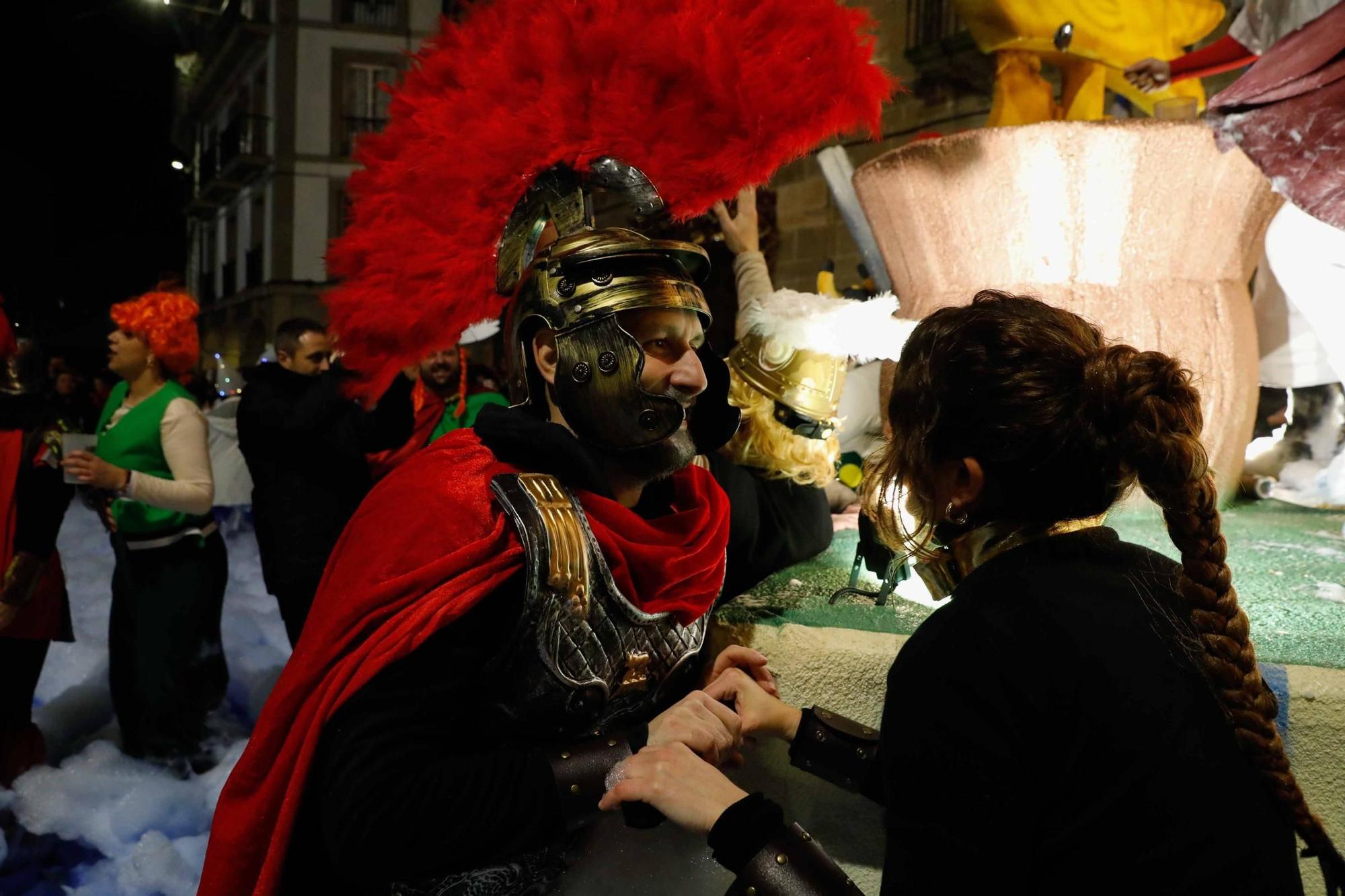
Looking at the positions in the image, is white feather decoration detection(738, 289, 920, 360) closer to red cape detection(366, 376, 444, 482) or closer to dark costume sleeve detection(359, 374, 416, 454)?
dark costume sleeve detection(359, 374, 416, 454)

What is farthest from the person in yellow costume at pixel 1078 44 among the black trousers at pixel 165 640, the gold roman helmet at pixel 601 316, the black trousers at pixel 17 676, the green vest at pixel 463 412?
the black trousers at pixel 17 676

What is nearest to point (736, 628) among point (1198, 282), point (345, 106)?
point (1198, 282)

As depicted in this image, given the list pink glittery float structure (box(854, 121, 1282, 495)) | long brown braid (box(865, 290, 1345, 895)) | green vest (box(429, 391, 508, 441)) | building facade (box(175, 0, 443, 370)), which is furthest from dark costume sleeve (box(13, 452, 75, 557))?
building facade (box(175, 0, 443, 370))

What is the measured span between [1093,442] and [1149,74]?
2.88 m

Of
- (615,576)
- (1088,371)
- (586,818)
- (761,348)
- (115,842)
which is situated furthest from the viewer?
(115,842)

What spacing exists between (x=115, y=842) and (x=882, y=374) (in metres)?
3.26

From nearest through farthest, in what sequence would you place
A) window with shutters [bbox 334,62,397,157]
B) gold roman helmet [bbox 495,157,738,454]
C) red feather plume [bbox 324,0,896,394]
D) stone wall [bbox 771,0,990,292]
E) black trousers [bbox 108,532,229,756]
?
gold roman helmet [bbox 495,157,738,454]
red feather plume [bbox 324,0,896,394]
black trousers [bbox 108,532,229,756]
stone wall [bbox 771,0,990,292]
window with shutters [bbox 334,62,397,157]

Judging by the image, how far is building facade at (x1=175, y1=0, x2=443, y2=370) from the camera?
79.8ft

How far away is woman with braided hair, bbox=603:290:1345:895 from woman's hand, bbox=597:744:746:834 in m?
0.04

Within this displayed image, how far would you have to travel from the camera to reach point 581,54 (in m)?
1.83

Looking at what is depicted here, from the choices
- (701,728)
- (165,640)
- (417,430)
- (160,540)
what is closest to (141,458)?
(160,540)

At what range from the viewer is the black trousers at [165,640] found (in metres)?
3.99

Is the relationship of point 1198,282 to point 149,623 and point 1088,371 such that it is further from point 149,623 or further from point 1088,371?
point 149,623

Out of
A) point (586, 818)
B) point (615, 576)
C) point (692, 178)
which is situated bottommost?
point (586, 818)
